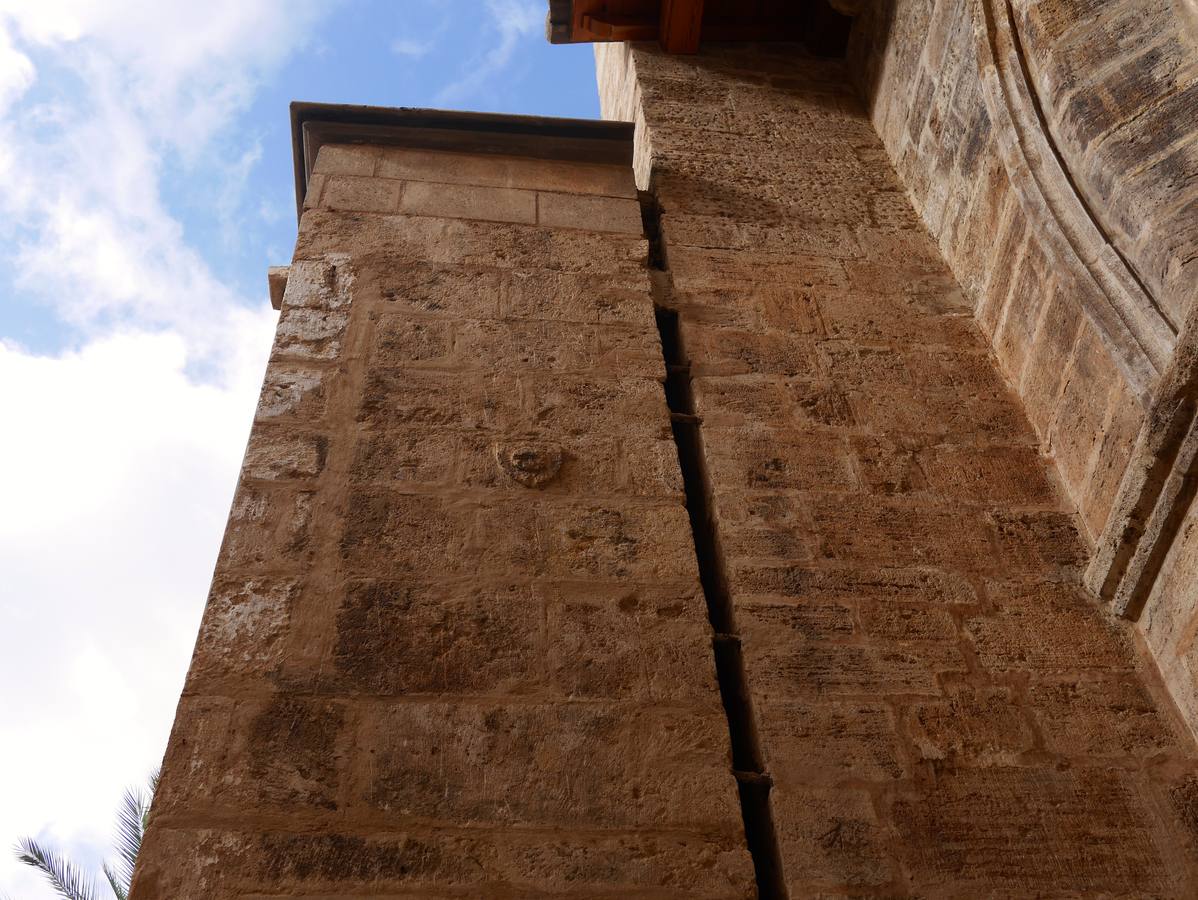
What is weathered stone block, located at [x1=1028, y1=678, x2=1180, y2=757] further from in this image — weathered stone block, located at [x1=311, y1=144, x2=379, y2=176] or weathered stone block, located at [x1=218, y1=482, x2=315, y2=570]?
weathered stone block, located at [x1=311, y1=144, x2=379, y2=176]

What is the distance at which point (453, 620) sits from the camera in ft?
7.52

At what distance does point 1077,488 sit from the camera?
284 cm

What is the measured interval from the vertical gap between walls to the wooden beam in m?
1.88

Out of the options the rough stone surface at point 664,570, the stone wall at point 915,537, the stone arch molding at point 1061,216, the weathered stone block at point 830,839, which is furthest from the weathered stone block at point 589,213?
the weathered stone block at point 830,839

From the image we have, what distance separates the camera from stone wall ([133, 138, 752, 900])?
1922mm

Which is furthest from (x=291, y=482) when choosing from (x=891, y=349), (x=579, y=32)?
(x=579, y=32)

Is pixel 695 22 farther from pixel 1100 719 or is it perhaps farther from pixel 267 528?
pixel 1100 719

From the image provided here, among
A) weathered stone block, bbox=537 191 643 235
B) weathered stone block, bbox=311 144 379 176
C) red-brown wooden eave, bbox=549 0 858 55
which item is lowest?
weathered stone block, bbox=537 191 643 235

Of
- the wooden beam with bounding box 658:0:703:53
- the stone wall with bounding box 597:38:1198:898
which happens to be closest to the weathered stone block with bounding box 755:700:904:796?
the stone wall with bounding box 597:38:1198:898

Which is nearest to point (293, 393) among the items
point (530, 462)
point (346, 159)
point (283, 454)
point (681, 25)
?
point (283, 454)

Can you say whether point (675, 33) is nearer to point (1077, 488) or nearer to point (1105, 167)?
point (1105, 167)

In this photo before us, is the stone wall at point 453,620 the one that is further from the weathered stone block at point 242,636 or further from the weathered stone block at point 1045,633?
the weathered stone block at point 1045,633

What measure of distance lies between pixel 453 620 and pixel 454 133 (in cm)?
227

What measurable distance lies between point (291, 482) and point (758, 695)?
117 centimetres
